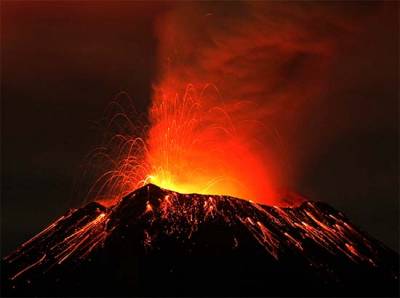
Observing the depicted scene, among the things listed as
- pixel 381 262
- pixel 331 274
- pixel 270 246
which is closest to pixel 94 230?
pixel 270 246

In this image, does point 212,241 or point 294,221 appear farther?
point 294,221

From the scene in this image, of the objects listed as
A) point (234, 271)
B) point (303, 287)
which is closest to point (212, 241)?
point (234, 271)

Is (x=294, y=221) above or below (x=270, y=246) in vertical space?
above

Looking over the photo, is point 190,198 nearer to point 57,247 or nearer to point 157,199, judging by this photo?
point 157,199

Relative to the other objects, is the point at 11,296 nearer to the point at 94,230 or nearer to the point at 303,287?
the point at 94,230

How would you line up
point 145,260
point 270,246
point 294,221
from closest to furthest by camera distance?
point 145,260 → point 270,246 → point 294,221

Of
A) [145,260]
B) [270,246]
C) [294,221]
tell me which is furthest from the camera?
[294,221]
